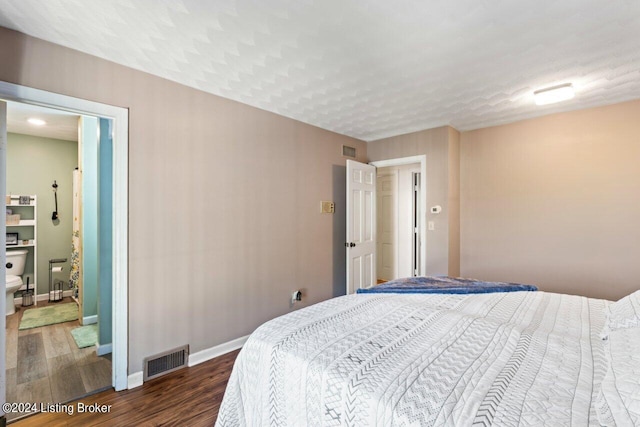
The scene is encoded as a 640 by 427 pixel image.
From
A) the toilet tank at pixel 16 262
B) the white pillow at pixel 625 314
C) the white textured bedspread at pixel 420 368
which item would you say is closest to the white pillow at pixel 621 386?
the white textured bedspread at pixel 420 368

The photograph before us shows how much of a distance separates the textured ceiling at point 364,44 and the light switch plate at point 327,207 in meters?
1.38

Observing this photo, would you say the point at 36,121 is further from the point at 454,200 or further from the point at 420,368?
the point at 454,200

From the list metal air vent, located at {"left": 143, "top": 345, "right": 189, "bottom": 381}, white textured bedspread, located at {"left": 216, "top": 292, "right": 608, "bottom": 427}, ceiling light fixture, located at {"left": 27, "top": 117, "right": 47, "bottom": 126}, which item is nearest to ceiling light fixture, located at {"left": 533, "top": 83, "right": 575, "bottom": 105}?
white textured bedspread, located at {"left": 216, "top": 292, "right": 608, "bottom": 427}

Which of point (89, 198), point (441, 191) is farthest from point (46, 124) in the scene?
point (441, 191)

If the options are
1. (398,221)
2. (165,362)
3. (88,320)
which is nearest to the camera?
(165,362)

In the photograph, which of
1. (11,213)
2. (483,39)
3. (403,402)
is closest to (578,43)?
(483,39)

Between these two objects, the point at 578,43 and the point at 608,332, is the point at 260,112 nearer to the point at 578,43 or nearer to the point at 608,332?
the point at 578,43

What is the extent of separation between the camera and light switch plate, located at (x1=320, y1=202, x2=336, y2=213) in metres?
3.68

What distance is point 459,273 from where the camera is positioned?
12.1ft

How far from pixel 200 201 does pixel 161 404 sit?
1535mm

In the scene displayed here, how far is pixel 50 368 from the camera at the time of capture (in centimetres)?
235

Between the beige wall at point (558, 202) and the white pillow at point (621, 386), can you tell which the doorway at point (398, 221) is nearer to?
the beige wall at point (558, 202)

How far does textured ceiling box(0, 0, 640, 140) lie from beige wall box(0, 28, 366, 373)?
7.5 inches

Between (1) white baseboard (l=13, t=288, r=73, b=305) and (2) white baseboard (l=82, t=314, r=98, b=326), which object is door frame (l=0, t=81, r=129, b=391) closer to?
(2) white baseboard (l=82, t=314, r=98, b=326)
